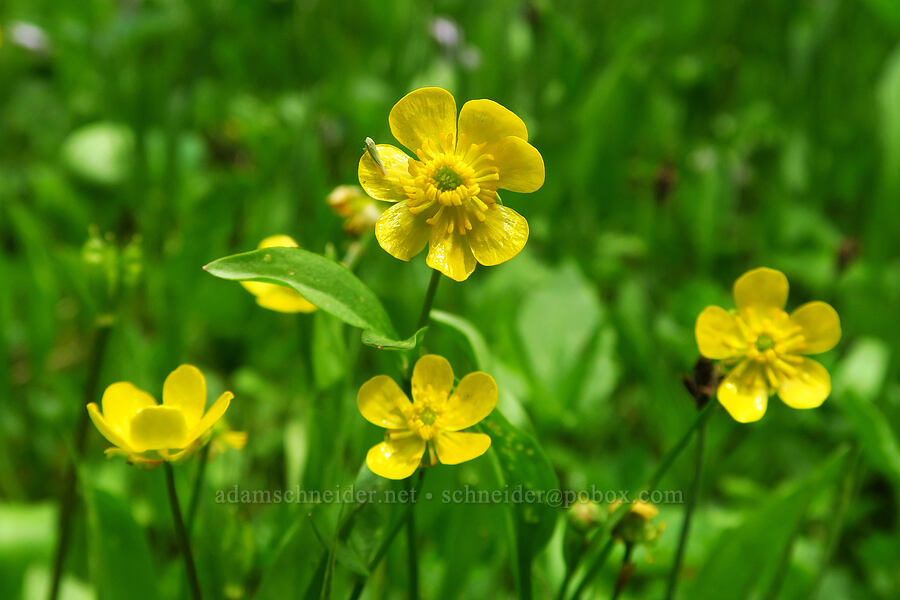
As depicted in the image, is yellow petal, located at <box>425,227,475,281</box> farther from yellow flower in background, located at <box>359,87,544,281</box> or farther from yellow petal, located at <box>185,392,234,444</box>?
yellow petal, located at <box>185,392,234,444</box>

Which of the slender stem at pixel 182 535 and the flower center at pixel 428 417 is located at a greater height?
the flower center at pixel 428 417

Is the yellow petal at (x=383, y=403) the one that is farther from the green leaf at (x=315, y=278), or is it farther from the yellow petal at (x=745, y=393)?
the yellow petal at (x=745, y=393)

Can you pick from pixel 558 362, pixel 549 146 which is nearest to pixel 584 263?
pixel 549 146

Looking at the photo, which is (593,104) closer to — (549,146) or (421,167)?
(549,146)

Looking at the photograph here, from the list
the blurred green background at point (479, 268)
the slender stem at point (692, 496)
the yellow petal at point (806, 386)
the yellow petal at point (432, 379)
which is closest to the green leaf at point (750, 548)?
the blurred green background at point (479, 268)

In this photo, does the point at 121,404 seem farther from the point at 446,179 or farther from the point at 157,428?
the point at 446,179

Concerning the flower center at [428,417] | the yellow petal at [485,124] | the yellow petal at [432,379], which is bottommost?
the flower center at [428,417]

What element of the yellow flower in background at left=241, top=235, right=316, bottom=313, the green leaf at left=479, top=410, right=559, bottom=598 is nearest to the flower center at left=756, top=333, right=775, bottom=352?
the green leaf at left=479, top=410, right=559, bottom=598

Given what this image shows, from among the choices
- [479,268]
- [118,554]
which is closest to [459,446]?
Answer: [118,554]
